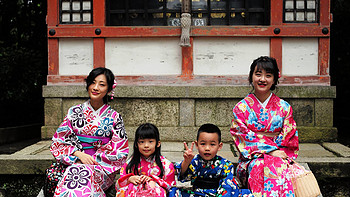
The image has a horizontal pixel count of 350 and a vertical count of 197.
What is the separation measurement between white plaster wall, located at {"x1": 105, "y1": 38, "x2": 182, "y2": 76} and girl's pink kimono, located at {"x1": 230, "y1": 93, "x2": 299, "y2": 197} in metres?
2.31

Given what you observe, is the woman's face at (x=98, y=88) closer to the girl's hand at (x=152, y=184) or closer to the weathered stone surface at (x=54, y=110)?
the girl's hand at (x=152, y=184)

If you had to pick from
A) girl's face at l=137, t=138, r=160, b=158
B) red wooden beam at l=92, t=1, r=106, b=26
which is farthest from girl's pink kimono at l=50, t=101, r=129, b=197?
red wooden beam at l=92, t=1, r=106, b=26

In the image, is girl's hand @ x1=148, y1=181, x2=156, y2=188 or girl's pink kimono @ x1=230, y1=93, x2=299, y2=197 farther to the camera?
girl's pink kimono @ x1=230, y1=93, x2=299, y2=197

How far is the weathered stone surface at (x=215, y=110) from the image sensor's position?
536 cm

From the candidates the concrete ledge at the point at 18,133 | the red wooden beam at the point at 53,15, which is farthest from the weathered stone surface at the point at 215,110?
the concrete ledge at the point at 18,133

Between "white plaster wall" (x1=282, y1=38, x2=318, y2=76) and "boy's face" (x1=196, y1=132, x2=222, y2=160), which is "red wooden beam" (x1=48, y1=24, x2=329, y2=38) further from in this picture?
"boy's face" (x1=196, y1=132, x2=222, y2=160)

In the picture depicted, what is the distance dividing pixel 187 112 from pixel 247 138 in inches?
88.8

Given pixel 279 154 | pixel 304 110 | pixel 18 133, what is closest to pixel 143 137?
pixel 279 154

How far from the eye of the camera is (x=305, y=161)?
3.88 meters

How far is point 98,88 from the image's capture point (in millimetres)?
3264

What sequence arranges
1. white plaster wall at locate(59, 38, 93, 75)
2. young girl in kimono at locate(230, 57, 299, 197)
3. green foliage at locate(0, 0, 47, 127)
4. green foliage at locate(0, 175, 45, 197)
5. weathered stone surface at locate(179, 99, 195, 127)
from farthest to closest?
green foliage at locate(0, 0, 47, 127), white plaster wall at locate(59, 38, 93, 75), weathered stone surface at locate(179, 99, 195, 127), green foliage at locate(0, 175, 45, 197), young girl in kimono at locate(230, 57, 299, 197)

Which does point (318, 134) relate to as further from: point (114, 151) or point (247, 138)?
point (114, 151)

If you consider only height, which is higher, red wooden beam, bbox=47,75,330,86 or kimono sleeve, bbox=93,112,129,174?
red wooden beam, bbox=47,75,330,86

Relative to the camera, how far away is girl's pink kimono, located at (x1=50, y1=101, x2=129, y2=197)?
3166 mm
